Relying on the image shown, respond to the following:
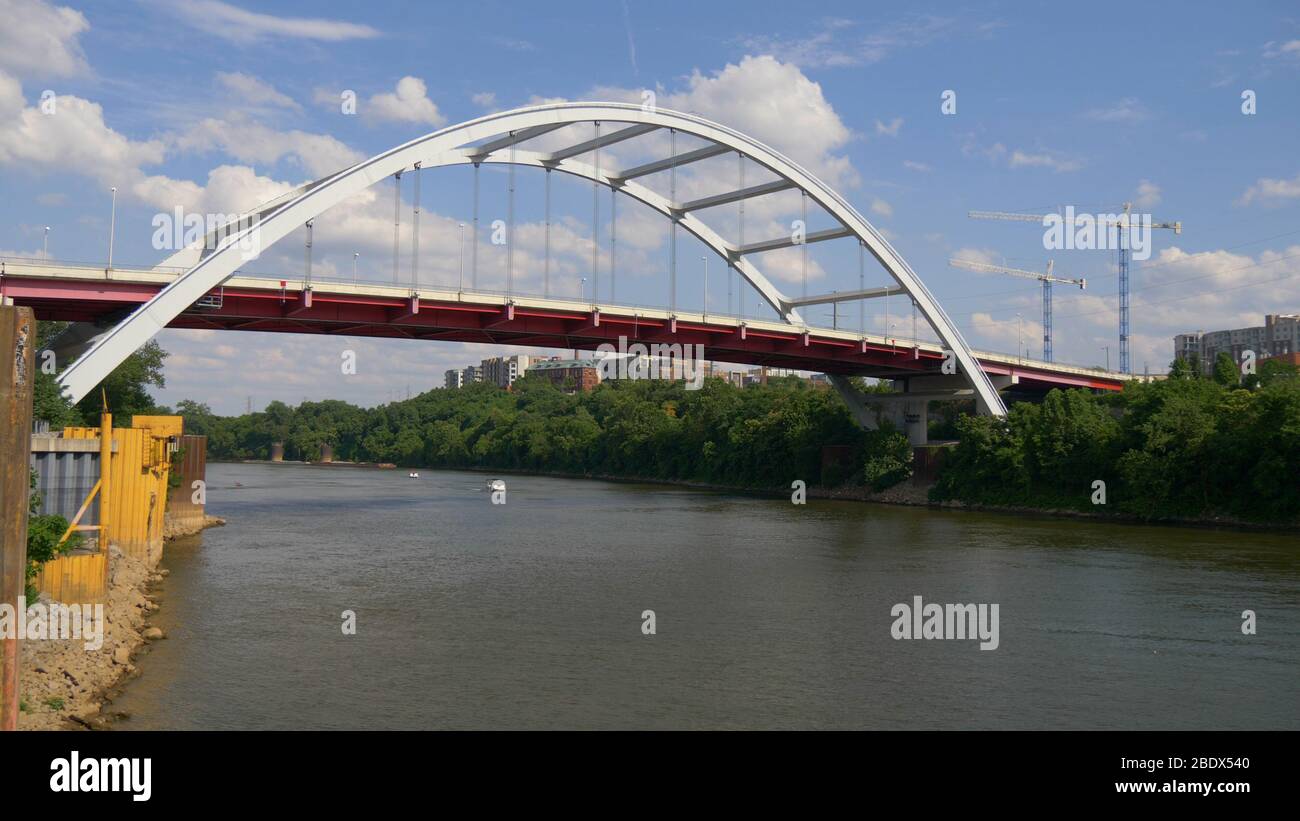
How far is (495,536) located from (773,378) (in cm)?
8945

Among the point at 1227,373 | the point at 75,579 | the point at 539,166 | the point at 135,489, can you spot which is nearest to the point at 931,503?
the point at 1227,373

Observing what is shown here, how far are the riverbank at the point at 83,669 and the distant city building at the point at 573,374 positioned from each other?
121429mm

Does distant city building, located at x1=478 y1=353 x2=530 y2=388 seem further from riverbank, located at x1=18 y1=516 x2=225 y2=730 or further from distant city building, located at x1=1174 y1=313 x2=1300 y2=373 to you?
riverbank, located at x1=18 y1=516 x2=225 y2=730

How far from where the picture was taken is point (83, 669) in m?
12.4

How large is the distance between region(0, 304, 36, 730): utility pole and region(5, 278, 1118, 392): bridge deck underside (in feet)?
72.0

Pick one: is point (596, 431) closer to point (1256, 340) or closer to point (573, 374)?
point (573, 374)

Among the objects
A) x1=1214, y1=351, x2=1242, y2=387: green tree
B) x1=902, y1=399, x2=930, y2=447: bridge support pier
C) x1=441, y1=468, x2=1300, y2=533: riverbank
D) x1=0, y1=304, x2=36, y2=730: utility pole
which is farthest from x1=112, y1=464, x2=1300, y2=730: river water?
x1=902, y1=399, x2=930, y2=447: bridge support pier

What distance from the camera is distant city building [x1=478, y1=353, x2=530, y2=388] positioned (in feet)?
577

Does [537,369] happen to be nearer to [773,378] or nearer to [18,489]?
[773,378]

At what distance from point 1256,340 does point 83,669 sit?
5953 inches

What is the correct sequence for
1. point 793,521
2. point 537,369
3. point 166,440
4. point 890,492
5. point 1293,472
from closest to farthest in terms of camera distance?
1. point 166,440
2. point 1293,472
3. point 793,521
4. point 890,492
5. point 537,369

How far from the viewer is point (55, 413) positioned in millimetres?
22656
